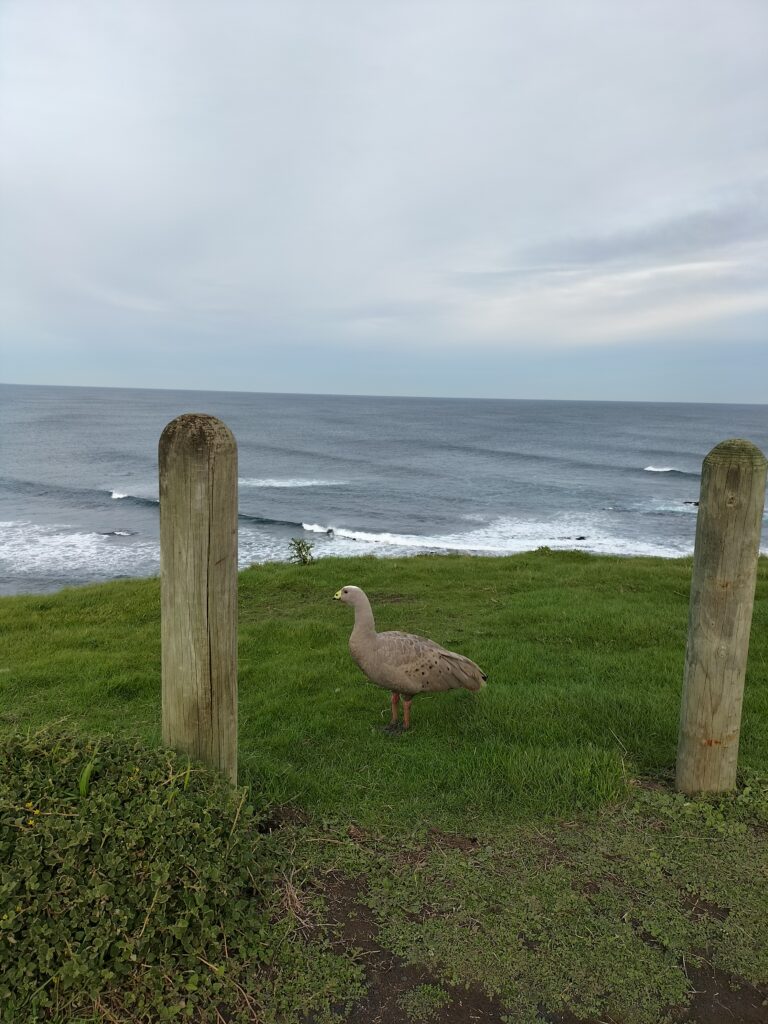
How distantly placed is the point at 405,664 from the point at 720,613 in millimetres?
2587

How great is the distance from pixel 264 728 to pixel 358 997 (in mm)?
3130

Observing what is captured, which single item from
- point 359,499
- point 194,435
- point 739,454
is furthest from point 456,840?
point 359,499

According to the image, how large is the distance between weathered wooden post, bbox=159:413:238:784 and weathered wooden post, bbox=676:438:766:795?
306cm

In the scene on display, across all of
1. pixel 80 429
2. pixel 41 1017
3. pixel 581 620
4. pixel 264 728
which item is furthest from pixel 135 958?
pixel 80 429

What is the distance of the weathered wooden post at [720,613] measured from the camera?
4410 millimetres

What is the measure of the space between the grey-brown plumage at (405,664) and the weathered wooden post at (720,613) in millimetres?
1972

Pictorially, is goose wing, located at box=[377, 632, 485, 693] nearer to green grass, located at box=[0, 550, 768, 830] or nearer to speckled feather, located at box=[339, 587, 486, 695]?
speckled feather, located at box=[339, 587, 486, 695]

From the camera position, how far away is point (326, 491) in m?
47.9

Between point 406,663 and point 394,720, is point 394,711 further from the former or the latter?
point 406,663

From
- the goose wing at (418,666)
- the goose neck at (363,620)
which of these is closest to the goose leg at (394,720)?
the goose wing at (418,666)

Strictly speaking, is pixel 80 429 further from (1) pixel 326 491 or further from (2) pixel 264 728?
(2) pixel 264 728

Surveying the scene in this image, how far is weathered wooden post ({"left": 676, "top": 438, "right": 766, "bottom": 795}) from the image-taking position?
4.41 metres

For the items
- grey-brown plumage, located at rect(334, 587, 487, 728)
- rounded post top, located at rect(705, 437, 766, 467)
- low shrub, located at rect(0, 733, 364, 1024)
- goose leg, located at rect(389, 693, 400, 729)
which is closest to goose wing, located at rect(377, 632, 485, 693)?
grey-brown plumage, located at rect(334, 587, 487, 728)

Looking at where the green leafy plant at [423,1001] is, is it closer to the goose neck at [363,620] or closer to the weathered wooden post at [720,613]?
the weathered wooden post at [720,613]
